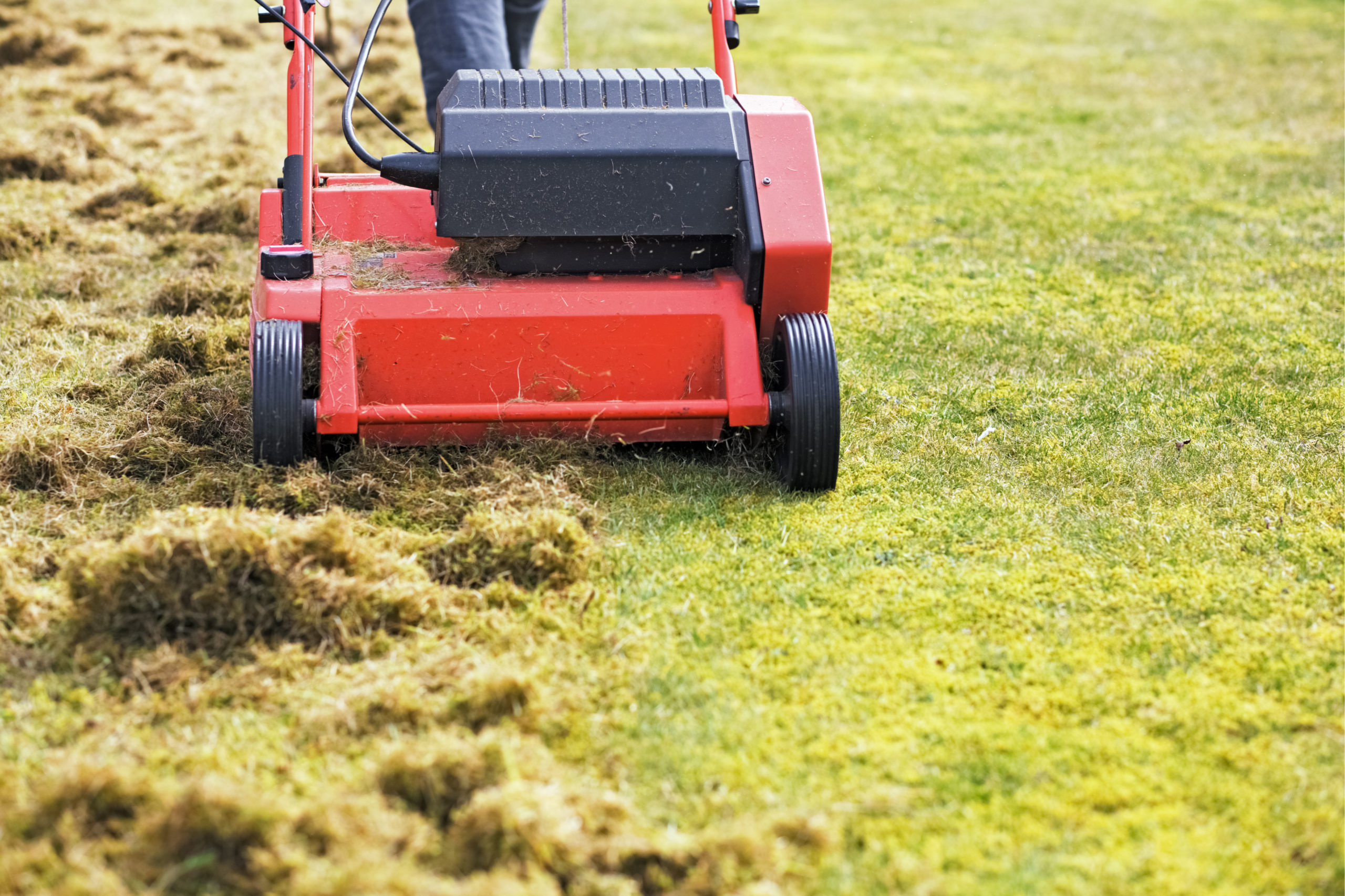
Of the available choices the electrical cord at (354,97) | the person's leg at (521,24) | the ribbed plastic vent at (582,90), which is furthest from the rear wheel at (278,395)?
the person's leg at (521,24)

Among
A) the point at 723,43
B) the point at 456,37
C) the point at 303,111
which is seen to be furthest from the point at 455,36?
the point at 303,111

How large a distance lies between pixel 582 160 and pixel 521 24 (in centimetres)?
300

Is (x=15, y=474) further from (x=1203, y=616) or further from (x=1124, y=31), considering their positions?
(x=1124, y=31)

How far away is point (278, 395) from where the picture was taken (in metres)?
3.36

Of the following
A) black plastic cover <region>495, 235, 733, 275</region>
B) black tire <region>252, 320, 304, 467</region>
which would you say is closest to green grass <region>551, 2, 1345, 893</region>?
black plastic cover <region>495, 235, 733, 275</region>

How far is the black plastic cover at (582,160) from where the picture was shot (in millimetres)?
3594

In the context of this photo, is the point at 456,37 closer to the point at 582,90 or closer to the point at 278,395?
the point at 582,90

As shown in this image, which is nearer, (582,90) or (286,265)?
(286,265)

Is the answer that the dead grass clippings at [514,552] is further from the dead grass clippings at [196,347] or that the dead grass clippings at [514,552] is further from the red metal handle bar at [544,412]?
the dead grass clippings at [196,347]

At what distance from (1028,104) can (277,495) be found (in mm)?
6976

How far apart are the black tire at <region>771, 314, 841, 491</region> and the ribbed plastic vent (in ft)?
2.25

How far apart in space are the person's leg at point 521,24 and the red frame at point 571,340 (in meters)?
2.80

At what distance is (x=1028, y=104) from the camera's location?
29.7 ft

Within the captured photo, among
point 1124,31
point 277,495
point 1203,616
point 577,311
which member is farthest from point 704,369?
point 1124,31
